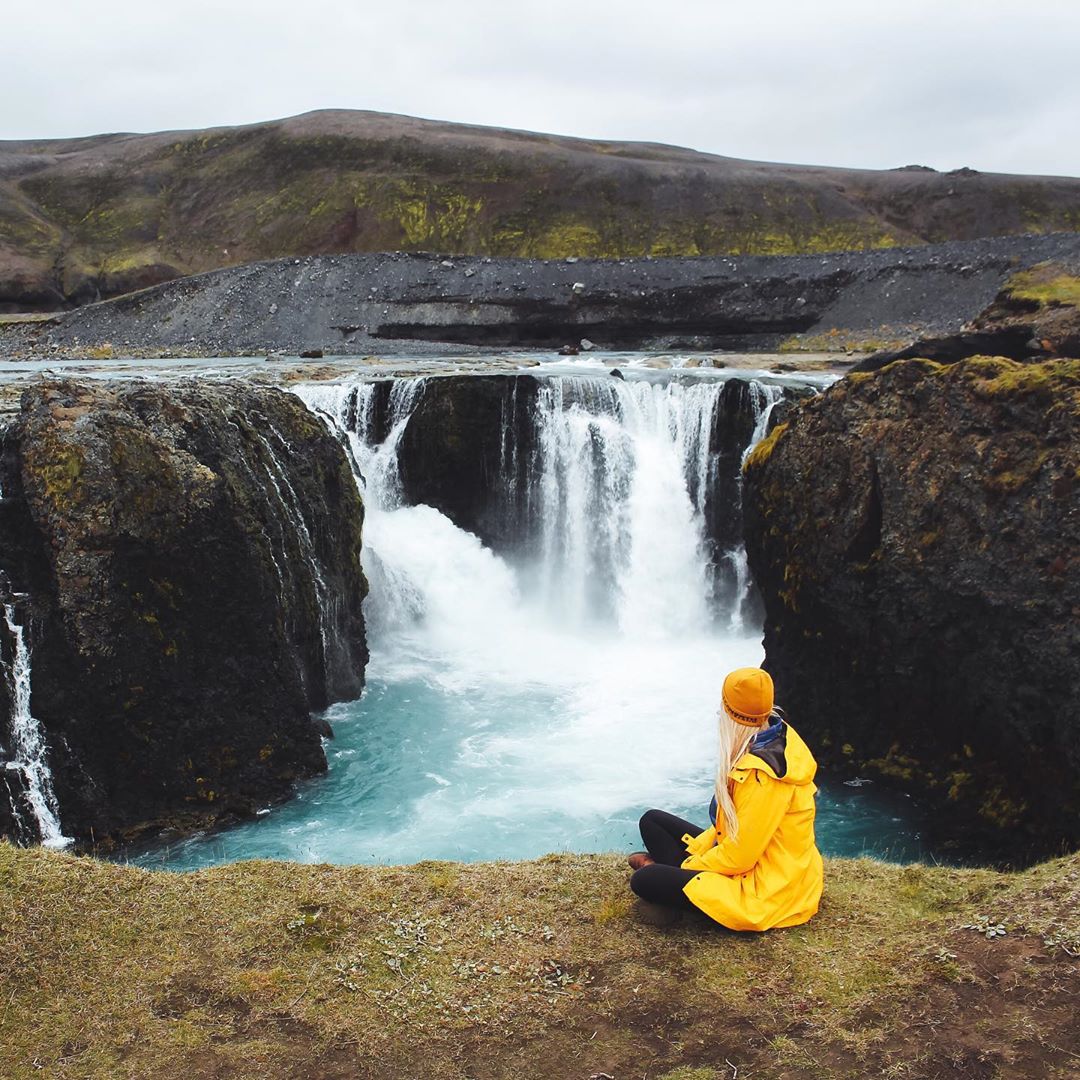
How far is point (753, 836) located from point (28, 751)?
365 inches

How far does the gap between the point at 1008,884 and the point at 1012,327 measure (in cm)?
1559

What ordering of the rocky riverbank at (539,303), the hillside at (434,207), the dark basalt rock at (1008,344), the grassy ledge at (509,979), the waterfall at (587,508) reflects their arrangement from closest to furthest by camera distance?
1. the grassy ledge at (509,979)
2. the dark basalt rock at (1008,344)
3. the waterfall at (587,508)
4. the rocky riverbank at (539,303)
5. the hillside at (434,207)

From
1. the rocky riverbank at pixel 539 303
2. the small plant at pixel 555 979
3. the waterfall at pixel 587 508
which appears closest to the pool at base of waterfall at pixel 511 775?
the waterfall at pixel 587 508

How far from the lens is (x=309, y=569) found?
54.3ft

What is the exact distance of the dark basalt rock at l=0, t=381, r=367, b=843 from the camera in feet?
39.9

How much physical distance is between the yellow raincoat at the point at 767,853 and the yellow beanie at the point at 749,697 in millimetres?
226

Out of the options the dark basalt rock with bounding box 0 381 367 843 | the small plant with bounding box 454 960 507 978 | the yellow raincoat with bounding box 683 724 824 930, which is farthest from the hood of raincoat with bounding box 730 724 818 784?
the dark basalt rock with bounding box 0 381 367 843

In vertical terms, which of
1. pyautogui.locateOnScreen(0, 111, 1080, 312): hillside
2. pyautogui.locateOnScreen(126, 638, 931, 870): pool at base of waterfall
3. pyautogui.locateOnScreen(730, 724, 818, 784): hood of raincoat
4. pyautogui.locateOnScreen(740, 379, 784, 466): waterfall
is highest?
pyautogui.locateOnScreen(0, 111, 1080, 312): hillside

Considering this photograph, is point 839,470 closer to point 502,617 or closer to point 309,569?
point 309,569

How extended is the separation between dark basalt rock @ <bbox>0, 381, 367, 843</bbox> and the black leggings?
7.98 metres

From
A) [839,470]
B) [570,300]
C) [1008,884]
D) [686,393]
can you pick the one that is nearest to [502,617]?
[686,393]

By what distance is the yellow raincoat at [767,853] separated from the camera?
5.83 metres

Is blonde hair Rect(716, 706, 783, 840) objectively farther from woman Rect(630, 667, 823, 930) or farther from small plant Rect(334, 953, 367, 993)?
small plant Rect(334, 953, 367, 993)

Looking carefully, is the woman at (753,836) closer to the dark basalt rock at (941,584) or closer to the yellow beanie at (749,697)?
the yellow beanie at (749,697)
